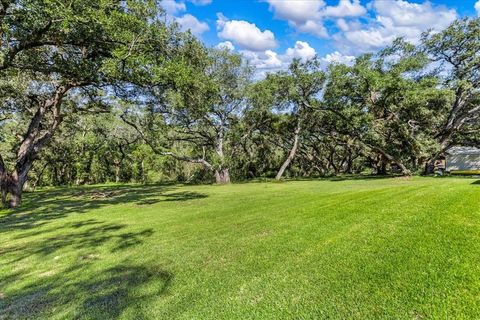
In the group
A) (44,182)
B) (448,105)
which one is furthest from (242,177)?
(44,182)

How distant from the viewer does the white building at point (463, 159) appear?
2698cm

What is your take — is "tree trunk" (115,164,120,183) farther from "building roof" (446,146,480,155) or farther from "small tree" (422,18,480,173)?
"building roof" (446,146,480,155)

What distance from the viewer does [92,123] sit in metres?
24.8

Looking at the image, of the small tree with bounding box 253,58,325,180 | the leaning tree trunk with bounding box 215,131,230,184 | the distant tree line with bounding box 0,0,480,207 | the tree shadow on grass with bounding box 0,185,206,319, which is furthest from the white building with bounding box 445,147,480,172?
the tree shadow on grass with bounding box 0,185,206,319

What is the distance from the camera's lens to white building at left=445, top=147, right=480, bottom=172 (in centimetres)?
2698

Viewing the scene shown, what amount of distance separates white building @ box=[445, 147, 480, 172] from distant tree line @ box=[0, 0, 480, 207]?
276 inches

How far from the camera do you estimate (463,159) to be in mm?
27875

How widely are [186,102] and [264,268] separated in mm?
11099

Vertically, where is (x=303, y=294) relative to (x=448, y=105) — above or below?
below

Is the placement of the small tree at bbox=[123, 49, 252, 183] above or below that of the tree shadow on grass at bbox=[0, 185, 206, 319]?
above

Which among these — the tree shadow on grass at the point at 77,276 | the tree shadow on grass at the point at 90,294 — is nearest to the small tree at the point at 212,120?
the tree shadow on grass at the point at 77,276

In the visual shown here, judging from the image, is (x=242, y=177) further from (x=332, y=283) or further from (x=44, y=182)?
(x=332, y=283)

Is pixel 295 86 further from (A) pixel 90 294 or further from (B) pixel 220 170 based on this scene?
(A) pixel 90 294

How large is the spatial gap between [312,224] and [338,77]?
1628 cm
